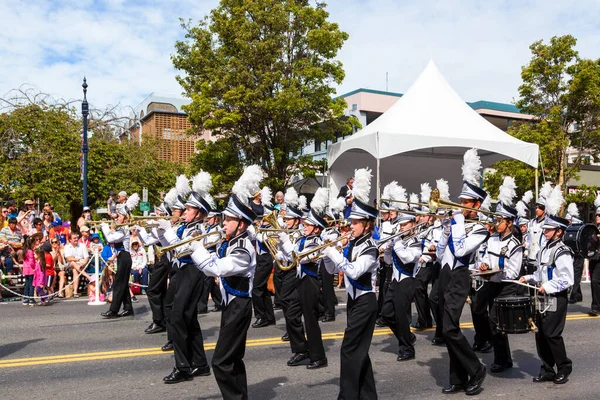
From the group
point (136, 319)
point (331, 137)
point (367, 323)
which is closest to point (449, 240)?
point (367, 323)

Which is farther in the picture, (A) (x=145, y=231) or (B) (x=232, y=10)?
(B) (x=232, y=10)

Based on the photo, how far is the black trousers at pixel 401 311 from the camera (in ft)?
25.2

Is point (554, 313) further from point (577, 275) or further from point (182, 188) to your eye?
point (577, 275)

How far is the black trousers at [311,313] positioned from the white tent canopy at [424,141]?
25.9 feet

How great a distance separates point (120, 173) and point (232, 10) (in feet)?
31.8

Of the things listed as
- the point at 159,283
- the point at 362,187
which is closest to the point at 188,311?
the point at 159,283

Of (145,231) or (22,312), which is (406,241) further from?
(22,312)

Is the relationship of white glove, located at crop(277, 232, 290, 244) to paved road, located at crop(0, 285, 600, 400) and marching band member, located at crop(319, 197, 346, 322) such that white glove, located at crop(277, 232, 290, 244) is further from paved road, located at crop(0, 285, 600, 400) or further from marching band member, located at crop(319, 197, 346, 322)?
marching band member, located at crop(319, 197, 346, 322)

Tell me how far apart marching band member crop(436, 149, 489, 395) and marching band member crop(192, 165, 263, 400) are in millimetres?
2350

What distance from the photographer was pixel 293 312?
781 centimetres

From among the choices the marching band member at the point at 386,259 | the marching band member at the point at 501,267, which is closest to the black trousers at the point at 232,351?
the marching band member at the point at 501,267

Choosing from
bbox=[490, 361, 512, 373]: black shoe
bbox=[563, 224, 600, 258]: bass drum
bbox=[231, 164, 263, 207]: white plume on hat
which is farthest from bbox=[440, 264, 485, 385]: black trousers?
bbox=[231, 164, 263, 207]: white plume on hat

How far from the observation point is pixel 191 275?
7055 millimetres

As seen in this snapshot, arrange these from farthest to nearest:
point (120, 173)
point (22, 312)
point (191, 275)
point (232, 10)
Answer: point (120, 173) → point (232, 10) → point (22, 312) → point (191, 275)
